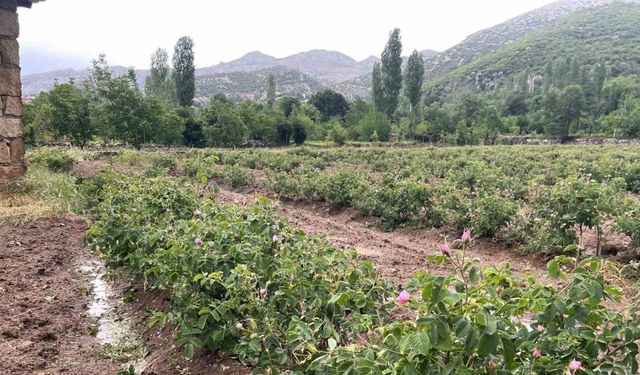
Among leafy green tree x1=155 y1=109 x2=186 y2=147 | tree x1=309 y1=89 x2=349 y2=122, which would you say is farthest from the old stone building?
tree x1=309 y1=89 x2=349 y2=122

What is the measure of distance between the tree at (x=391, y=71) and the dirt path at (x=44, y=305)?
160 feet

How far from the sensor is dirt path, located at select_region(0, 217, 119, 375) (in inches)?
123

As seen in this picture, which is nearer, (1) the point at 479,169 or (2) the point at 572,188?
(2) the point at 572,188

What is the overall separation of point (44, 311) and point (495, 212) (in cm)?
607

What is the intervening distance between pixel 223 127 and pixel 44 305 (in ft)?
99.5

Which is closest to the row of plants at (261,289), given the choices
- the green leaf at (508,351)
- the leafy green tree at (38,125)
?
the green leaf at (508,351)

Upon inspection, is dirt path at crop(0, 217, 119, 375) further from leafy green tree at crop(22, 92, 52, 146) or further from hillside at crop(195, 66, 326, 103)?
hillside at crop(195, 66, 326, 103)

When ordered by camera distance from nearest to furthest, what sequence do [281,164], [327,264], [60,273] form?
[327,264], [60,273], [281,164]

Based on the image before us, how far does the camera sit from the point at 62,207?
6938mm

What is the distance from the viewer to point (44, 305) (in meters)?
3.96

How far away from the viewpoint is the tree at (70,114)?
2295cm

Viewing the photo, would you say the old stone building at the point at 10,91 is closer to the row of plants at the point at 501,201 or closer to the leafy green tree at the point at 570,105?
the row of plants at the point at 501,201

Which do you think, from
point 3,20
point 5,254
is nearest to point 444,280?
point 5,254

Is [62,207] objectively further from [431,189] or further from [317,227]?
[431,189]
